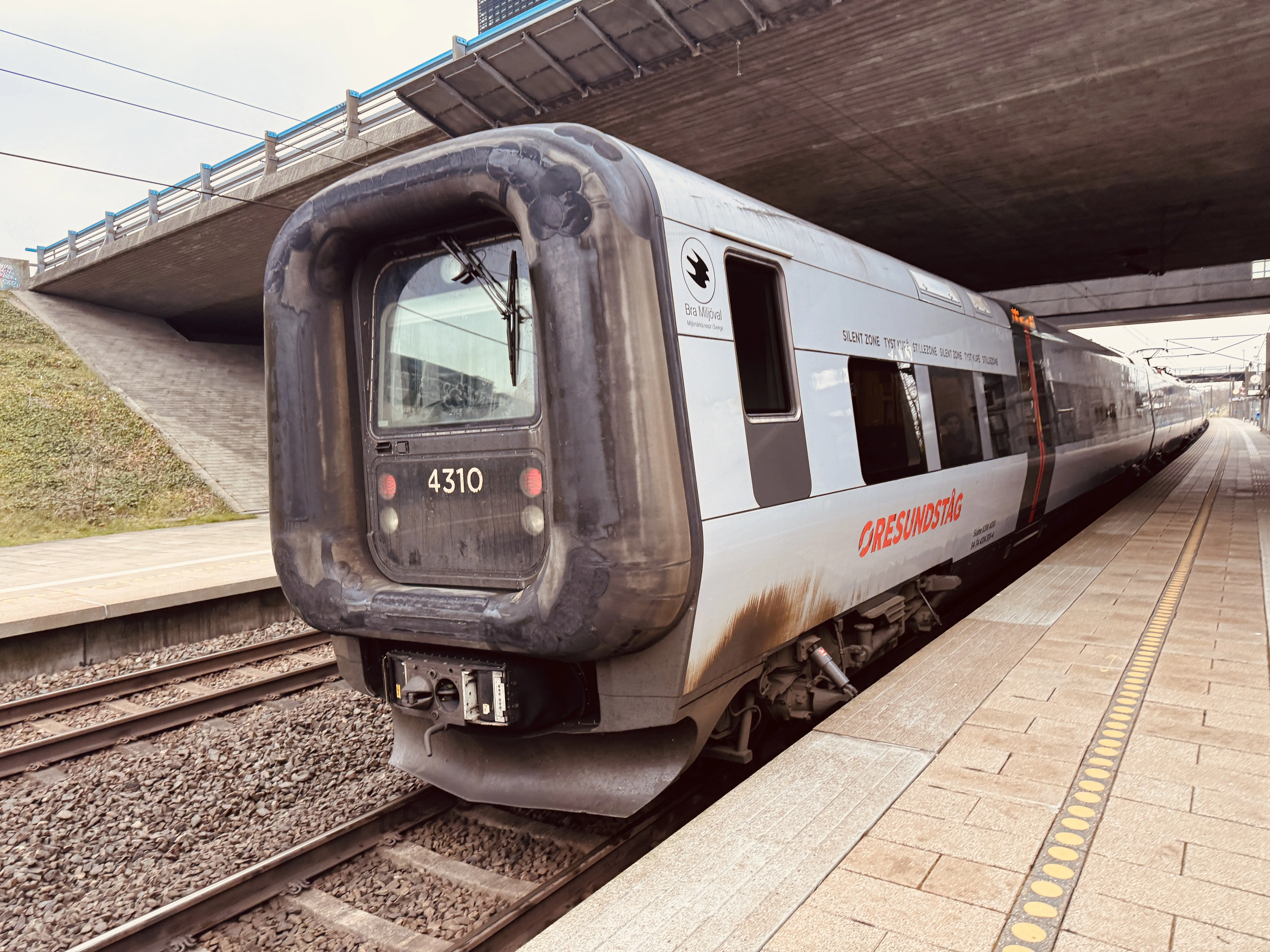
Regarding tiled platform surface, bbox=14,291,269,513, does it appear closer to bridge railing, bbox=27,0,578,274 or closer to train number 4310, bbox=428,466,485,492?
bridge railing, bbox=27,0,578,274

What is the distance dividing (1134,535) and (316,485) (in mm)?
10228

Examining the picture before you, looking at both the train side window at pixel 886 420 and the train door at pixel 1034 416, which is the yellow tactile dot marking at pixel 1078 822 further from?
the train door at pixel 1034 416

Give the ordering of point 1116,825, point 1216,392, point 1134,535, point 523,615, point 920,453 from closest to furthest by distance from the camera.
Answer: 1. point 1116,825
2. point 523,615
3. point 920,453
4. point 1134,535
5. point 1216,392

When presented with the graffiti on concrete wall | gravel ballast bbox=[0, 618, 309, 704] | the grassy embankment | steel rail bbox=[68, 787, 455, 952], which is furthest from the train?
the graffiti on concrete wall

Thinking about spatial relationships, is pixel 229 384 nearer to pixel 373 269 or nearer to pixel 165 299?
pixel 165 299

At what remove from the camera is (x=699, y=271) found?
3.50 metres

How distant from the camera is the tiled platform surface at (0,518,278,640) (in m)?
8.17

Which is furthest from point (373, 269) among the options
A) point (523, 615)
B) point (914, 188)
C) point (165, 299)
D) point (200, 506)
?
point (165, 299)

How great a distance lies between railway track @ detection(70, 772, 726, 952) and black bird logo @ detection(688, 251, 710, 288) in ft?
8.34

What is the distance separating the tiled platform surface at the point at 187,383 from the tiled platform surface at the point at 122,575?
5.36 meters

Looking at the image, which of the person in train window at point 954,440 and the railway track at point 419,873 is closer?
the railway track at point 419,873

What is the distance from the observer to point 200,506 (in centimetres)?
1911

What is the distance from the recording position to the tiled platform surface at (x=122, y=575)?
8.17 metres

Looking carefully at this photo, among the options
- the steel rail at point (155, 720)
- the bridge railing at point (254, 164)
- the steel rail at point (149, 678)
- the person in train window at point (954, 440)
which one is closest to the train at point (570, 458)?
the person in train window at point (954, 440)
